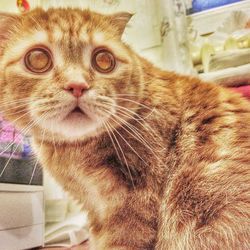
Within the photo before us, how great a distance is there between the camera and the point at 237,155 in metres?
0.72

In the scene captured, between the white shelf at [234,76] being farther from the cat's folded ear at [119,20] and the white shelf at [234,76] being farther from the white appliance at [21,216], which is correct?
the white appliance at [21,216]

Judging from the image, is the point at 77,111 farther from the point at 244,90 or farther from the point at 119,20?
the point at 244,90

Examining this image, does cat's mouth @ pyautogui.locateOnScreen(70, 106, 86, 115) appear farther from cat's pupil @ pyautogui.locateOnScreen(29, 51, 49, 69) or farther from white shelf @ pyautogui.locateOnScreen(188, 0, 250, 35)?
white shelf @ pyautogui.locateOnScreen(188, 0, 250, 35)

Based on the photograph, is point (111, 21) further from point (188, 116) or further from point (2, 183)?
point (2, 183)

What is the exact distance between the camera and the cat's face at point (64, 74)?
2.37ft

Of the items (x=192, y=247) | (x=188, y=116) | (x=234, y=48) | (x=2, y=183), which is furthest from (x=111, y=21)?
(x=234, y=48)

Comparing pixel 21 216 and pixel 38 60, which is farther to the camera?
pixel 21 216

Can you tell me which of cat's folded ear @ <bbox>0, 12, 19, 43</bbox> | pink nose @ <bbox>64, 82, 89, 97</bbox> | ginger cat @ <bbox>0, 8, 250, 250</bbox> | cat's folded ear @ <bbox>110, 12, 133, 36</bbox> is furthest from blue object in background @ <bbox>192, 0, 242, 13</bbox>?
pink nose @ <bbox>64, 82, 89, 97</bbox>

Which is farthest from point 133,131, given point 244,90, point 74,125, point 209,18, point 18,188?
point 209,18

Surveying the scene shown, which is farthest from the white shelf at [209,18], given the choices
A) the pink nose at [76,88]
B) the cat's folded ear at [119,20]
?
the pink nose at [76,88]

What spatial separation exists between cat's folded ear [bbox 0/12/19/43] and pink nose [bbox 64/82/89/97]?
10.6 inches

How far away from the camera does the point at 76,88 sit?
70cm

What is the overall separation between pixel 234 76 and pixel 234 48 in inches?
18.6

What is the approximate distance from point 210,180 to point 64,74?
1.25 feet
